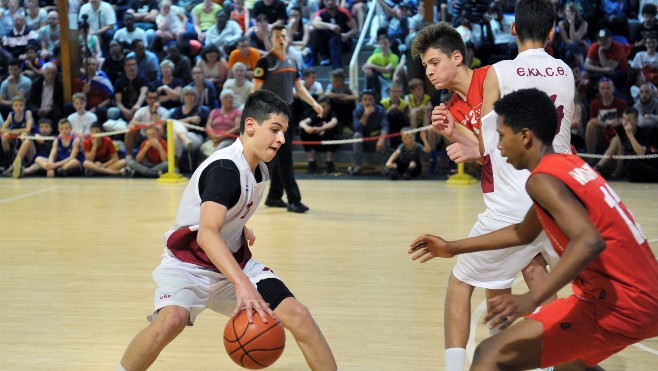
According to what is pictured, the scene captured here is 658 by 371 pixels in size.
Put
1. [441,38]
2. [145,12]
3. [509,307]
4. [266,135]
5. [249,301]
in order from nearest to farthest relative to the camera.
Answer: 1. [509,307]
2. [249,301]
3. [266,135]
4. [441,38]
5. [145,12]

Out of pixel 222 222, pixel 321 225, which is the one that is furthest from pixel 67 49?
pixel 222 222

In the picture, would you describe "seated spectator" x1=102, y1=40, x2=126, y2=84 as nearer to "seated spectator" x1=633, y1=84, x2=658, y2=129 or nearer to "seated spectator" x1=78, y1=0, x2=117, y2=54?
"seated spectator" x1=78, y1=0, x2=117, y2=54

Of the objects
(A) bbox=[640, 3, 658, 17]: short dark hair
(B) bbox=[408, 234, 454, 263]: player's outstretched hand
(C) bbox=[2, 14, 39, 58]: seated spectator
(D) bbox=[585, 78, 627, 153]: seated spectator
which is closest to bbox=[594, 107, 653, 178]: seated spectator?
(D) bbox=[585, 78, 627, 153]: seated spectator

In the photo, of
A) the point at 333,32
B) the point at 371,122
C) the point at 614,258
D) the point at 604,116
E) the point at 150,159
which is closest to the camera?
the point at 614,258

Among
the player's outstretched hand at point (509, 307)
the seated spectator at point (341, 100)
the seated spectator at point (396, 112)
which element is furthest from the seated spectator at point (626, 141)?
the player's outstretched hand at point (509, 307)

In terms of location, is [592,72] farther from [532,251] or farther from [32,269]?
[532,251]

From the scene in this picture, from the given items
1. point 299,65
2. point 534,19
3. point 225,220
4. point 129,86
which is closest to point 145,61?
point 129,86

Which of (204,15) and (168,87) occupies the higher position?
(204,15)

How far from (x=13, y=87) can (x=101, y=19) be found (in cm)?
234

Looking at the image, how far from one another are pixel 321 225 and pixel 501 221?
554cm

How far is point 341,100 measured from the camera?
47.2 feet

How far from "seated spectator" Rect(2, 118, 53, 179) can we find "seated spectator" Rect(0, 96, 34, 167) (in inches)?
9.2

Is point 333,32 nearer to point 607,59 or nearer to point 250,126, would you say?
point 607,59

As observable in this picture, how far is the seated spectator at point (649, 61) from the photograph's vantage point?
13.4m
